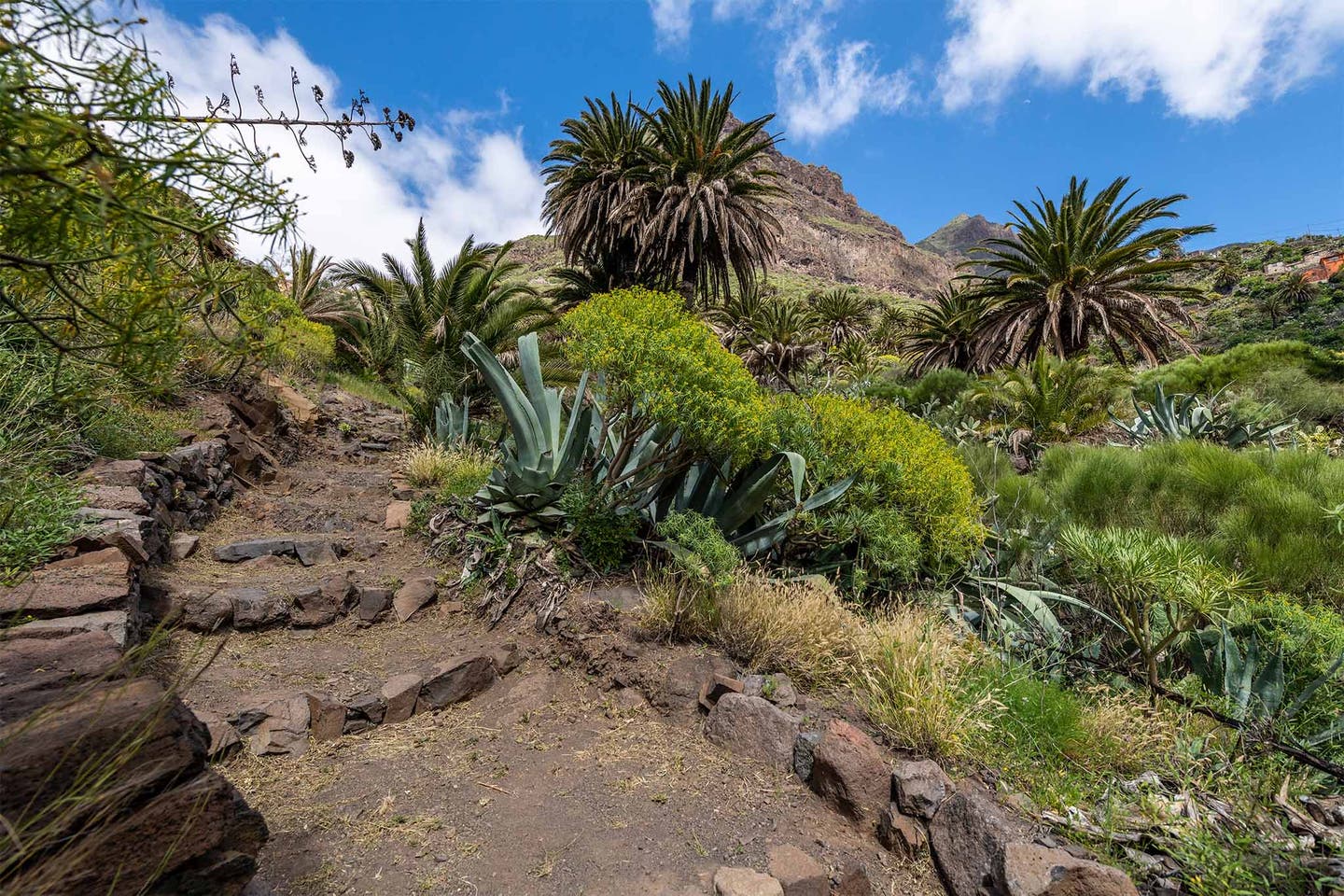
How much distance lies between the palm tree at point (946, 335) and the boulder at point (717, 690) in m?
14.6

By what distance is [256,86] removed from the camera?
4.41 ft

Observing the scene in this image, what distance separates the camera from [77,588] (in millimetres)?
2922

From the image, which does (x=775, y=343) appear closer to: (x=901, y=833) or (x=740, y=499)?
(x=740, y=499)

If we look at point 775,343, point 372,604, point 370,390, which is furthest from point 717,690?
point 775,343

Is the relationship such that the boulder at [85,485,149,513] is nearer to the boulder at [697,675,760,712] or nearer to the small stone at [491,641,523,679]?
the small stone at [491,641,523,679]

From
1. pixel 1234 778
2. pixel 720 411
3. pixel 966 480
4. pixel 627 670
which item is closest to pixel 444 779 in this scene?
pixel 627 670

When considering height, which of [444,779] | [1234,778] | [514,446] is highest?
[514,446]

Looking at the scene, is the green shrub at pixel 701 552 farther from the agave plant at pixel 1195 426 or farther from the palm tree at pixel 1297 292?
the palm tree at pixel 1297 292

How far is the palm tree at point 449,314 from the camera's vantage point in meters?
11.2

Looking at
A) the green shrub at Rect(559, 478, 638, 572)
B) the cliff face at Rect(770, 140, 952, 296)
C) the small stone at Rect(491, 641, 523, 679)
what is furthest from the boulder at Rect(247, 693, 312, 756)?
the cliff face at Rect(770, 140, 952, 296)

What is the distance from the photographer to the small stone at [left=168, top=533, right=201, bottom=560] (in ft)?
16.0

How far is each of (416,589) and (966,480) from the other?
15.0ft

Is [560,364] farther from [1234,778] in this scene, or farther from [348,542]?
[1234,778]

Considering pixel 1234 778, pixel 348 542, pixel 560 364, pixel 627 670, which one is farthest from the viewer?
pixel 560 364
